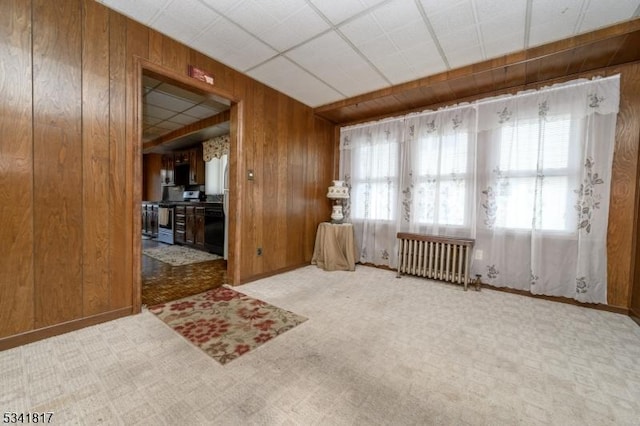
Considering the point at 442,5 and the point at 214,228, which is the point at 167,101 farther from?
the point at 442,5

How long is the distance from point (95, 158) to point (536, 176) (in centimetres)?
431

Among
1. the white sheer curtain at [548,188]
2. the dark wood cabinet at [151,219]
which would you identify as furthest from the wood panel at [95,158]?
the dark wood cabinet at [151,219]

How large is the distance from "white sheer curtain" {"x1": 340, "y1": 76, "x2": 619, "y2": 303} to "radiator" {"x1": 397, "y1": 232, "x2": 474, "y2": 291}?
6.6 inches

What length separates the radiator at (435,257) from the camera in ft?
10.3

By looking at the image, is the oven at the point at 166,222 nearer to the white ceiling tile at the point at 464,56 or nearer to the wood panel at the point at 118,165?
the wood panel at the point at 118,165

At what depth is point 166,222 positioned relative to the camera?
5992mm

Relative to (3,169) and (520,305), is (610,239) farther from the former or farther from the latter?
(3,169)

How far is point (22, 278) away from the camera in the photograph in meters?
1.71

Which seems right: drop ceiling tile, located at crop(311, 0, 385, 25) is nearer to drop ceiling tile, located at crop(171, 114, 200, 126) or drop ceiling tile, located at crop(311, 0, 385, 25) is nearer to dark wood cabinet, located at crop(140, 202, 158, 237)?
drop ceiling tile, located at crop(171, 114, 200, 126)

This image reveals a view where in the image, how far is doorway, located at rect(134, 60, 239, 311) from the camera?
7.99 feet

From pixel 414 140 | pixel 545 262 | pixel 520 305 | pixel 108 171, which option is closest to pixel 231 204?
pixel 108 171

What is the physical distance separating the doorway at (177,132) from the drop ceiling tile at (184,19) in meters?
0.35

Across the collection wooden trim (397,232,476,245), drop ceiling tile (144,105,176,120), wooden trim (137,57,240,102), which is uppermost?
drop ceiling tile (144,105,176,120)

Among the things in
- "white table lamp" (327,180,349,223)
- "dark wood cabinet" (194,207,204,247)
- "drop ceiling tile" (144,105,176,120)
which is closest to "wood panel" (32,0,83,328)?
"drop ceiling tile" (144,105,176,120)
